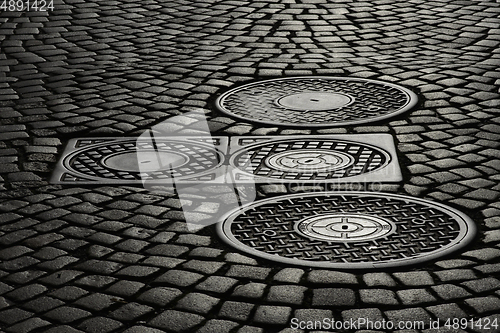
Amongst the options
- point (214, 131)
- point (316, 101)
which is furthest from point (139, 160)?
point (316, 101)

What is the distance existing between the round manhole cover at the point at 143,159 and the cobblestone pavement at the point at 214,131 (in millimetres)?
198

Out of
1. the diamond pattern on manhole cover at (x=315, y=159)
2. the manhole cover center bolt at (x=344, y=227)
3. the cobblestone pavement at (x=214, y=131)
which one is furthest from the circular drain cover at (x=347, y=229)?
the diamond pattern on manhole cover at (x=315, y=159)

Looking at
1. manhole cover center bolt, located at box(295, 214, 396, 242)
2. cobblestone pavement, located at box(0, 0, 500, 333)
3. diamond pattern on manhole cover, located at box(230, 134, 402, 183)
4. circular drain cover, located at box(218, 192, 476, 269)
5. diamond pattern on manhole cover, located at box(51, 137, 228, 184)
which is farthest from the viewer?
diamond pattern on manhole cover, located at box(51, 137, 228, 184)

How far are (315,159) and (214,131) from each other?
2.93 feet

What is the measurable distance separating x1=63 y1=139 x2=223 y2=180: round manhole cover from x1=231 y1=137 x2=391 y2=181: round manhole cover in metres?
0.25

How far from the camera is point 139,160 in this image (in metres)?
5.98

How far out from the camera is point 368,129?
6340 mm

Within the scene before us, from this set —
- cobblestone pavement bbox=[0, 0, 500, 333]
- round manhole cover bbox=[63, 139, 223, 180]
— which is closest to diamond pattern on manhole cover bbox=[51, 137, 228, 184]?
round manhole cover bbox=[63, 139, 223, 180]

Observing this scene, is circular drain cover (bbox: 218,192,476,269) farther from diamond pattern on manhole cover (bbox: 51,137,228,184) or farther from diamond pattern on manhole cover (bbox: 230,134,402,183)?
diamond pattern on manhole cover (bbox: 51,137,228,184)

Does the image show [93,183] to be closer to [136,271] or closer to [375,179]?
[136,271]

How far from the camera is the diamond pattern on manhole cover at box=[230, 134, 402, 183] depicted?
558cm

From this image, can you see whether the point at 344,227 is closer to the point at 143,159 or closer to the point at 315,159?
the point at 315,159

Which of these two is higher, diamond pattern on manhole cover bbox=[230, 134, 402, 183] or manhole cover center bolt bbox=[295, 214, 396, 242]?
manhole cover center bolt bbox=[295, 214, 396, 242]

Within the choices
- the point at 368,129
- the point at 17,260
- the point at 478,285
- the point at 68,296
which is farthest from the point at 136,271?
the point at 368,129
